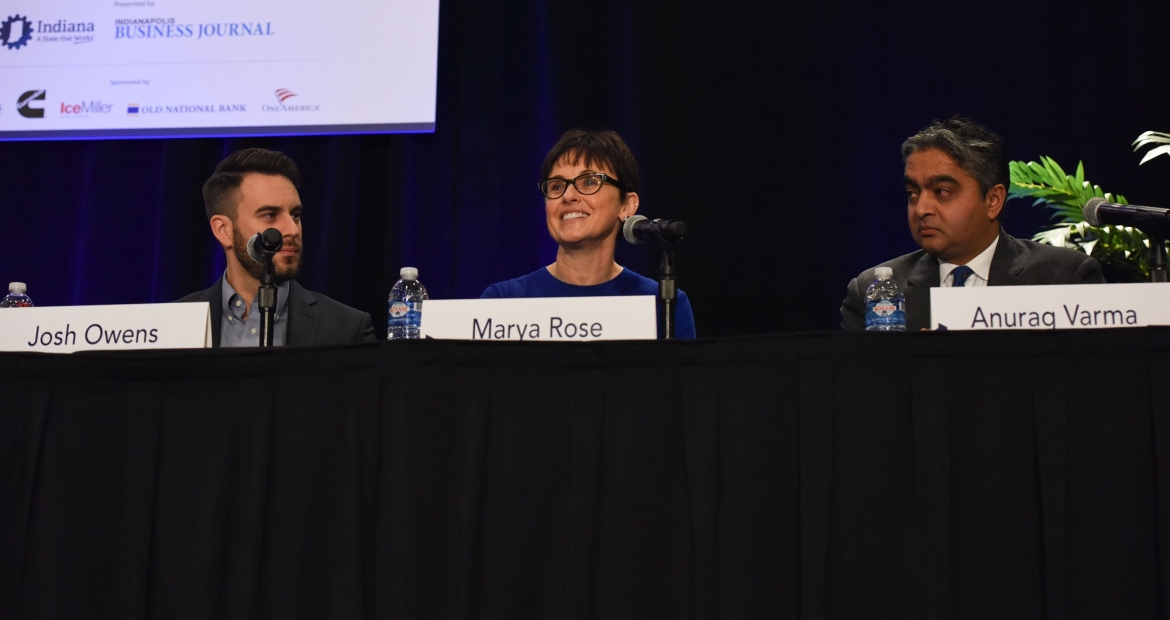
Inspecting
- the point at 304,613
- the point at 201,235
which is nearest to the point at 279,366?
the point at 304,613

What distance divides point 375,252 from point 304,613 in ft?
8.09

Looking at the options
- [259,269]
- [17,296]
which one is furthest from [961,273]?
[17,296]

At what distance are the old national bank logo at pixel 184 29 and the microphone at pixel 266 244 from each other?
6.54 ft

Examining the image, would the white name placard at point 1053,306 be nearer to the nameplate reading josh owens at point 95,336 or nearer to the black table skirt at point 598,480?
the black table skirt at point 598,480

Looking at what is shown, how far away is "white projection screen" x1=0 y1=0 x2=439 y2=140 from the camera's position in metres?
3.44

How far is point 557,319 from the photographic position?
5.00ft

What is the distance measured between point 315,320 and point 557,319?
3.73 ft

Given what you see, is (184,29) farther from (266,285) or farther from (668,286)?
(668,286)

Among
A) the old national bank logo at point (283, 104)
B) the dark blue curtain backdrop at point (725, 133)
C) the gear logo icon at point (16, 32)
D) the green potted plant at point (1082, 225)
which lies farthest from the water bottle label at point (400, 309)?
the gear logo icon at point (16, 32)

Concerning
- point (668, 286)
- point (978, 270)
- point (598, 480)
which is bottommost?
point (598, 480)

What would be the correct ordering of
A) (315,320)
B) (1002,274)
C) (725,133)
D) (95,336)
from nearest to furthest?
1. (95,336)
2. (1002,274)
3. (315,320)
4. (725,133)

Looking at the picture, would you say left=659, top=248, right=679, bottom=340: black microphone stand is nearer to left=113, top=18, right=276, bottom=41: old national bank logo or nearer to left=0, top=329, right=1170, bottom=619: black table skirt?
left=0, top=329, right=1170, bottom=619: black table skirt

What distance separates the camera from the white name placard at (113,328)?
1.60m

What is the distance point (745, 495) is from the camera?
4.25ft
